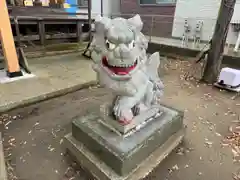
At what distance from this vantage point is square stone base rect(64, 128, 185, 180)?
3.69ft

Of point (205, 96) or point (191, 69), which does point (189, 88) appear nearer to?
point (205, 96)

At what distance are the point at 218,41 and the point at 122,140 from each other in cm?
247

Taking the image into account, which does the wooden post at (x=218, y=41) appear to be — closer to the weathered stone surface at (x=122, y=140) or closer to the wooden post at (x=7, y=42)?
the weathered stone surface at (x=122, y=140)

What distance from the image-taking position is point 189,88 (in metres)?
2.85

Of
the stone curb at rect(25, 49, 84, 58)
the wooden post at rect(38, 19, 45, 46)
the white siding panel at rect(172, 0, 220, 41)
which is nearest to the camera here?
the stone curb at rect(25, 49, 84, 58)

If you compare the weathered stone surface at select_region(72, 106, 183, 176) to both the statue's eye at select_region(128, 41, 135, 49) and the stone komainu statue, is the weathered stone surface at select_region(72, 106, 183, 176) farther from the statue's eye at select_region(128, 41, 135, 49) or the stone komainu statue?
the statue's eye at select_region(128, 41, 135, 49)

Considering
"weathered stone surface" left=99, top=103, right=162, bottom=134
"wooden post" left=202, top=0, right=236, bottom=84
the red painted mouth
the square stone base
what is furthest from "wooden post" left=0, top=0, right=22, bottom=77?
"wooden post" left=202, top=0, right=236, bottom=84

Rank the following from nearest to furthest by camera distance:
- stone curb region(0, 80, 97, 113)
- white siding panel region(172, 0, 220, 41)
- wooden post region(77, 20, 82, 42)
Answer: stone curb region(0, 80, 97, 113) → white siding panel region(172, 0, 220, 41) → wooden post region(77, 20, 82, 42)

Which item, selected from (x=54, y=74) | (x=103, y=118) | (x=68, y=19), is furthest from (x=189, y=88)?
(x=68, y=19)

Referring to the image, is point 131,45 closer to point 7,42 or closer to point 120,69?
point 120,69

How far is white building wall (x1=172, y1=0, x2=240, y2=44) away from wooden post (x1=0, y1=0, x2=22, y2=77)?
4.40 metres

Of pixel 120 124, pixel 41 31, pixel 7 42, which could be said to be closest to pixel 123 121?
pixel 120 124

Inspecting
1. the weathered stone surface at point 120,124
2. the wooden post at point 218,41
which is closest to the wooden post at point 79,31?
the wooden post at point 218,41

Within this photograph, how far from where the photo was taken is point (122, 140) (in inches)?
45.4
